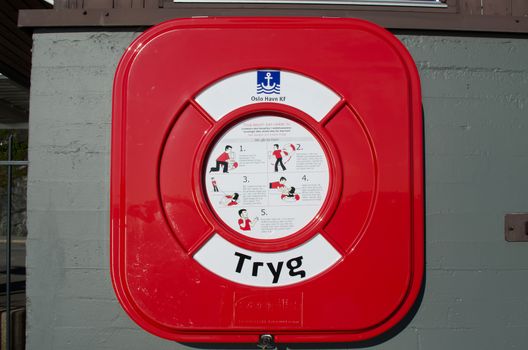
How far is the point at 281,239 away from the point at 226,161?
15.7 inches

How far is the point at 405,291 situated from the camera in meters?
1.91

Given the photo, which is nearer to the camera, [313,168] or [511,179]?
[313,168]

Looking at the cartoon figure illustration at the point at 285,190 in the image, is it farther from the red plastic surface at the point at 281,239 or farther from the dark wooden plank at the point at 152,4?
the dark wooden plank at the point at 152,4

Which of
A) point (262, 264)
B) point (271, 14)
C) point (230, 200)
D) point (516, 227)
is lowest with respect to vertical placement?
point (262, 264)

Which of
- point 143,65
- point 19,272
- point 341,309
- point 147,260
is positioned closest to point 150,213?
point 147,260

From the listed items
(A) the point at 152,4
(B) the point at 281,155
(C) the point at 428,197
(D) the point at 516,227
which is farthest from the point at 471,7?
(A) the point at 152,4

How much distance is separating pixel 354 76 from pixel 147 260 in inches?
45.5

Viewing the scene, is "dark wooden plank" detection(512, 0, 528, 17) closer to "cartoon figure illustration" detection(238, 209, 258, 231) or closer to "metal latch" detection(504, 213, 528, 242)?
"metal latch" detection(504, 213, 528, 242)

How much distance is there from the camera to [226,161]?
6.28ft

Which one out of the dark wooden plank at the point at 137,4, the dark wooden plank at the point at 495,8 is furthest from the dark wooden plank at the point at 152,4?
the dark wooden plank at the point at 495,8

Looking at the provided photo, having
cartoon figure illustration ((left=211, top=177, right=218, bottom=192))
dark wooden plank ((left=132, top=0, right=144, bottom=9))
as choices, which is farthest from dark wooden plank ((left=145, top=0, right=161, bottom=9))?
cartoon figure illustration ((left=211, top=177, right=218, bottom=192))

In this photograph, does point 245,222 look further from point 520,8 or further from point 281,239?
point 520,8

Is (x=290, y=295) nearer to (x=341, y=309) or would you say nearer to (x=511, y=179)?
(x=341, y=309)

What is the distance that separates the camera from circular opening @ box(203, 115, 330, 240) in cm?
190
